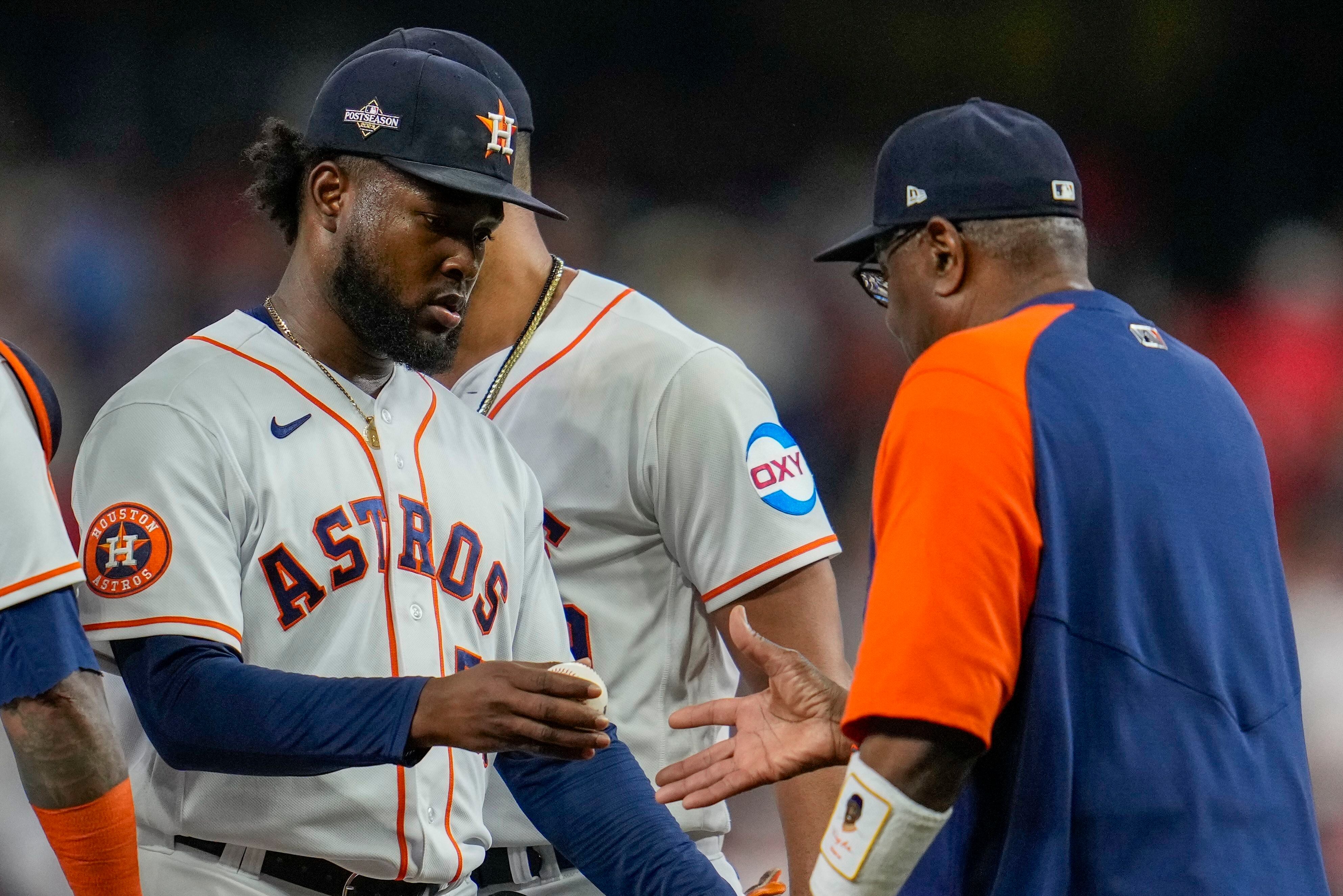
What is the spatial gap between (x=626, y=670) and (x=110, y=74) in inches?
114

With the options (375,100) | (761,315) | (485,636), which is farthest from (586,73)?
(485,636)

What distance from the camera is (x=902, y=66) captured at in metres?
4.61

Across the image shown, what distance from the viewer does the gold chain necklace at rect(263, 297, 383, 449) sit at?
1775 mm

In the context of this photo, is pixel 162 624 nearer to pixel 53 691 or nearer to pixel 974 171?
pixel 53 691

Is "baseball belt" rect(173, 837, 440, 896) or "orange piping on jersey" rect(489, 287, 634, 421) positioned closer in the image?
"baseball belt" rect(173, 837, 440, 896)

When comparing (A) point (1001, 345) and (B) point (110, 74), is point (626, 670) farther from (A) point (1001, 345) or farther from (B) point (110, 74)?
(B) point (110, 74)

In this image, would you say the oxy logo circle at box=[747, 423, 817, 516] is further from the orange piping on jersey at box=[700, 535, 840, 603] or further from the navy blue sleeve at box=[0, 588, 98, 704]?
the navy blue sleeve at box=[0, 588, 98, 704]

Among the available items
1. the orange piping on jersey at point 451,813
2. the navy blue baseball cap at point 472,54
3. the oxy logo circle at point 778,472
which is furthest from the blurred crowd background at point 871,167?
the orange piping on jersey at point 451,813

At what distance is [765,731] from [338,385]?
0.73 m

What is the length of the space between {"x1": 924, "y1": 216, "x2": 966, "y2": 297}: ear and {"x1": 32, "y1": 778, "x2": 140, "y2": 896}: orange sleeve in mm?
1082

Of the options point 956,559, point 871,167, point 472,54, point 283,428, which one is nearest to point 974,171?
point 956,559

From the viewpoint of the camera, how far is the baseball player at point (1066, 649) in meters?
1.24

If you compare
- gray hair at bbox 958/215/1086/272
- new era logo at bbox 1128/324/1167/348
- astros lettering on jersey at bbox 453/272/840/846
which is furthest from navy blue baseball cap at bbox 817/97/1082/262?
astros lettering on jersey at bbox 453/272/840/846

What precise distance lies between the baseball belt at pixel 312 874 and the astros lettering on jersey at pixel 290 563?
0.07 ft
